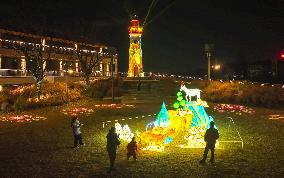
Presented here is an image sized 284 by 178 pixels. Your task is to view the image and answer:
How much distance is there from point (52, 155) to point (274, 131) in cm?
1107

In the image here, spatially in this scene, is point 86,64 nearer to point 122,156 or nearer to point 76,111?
point 76,111

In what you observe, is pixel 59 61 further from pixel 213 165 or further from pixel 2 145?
pixel 213 165

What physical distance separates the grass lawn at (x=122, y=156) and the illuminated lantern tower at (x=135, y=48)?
32518mm

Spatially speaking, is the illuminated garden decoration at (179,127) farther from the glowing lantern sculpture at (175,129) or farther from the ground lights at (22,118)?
the ground lights at (22,118)

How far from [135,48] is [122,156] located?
4095 cm

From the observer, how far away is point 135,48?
5453cm

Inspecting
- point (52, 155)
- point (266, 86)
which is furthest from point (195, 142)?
point (266, 86)

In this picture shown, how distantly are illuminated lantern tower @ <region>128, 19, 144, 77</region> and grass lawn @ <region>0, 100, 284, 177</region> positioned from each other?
32.5 m

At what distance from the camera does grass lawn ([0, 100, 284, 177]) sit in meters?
12.0

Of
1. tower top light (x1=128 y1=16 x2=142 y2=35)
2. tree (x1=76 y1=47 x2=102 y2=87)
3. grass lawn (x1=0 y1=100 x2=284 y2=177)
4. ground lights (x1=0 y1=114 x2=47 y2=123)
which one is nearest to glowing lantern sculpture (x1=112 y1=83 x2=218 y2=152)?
grass lawn (x1=0 y1=100 x2=284 y2=177)

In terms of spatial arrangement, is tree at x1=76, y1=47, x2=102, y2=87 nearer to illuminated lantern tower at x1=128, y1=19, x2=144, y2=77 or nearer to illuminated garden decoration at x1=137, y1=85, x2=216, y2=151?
illuminated lantern tower at x1=128, y1=19, x2=144, y2=77

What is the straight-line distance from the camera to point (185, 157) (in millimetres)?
14039

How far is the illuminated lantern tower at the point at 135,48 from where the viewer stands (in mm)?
53469

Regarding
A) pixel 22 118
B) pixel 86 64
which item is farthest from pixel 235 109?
pixel 86 64
